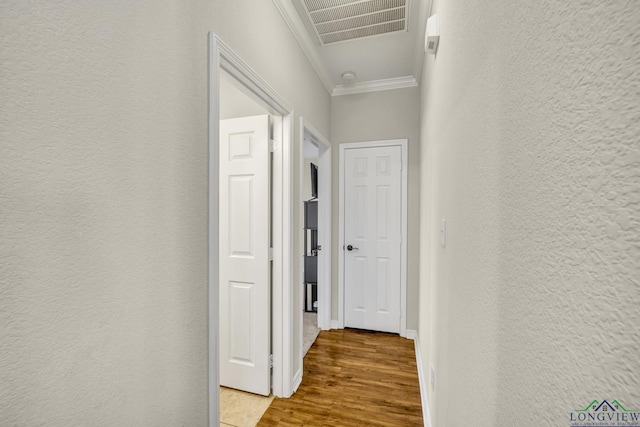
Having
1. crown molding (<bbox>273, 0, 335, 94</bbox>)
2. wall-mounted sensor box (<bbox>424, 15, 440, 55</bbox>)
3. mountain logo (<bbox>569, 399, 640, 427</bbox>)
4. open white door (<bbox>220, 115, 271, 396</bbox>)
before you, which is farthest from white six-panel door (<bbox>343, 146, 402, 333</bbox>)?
mountain logo (<bbox>569, 399, 640, 427</bbox>)

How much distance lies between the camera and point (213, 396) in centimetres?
125

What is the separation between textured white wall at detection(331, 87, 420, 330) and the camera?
3.06m

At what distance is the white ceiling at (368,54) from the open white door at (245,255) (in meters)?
0.81

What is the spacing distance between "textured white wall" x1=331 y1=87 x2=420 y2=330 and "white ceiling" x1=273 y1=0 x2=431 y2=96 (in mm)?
126

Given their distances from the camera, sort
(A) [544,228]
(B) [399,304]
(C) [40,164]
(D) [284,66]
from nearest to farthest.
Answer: (A) [544,228], (C) [40,164], (D) [284,66], (B) [399,304]

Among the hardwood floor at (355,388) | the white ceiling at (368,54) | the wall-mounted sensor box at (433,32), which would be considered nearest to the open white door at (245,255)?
the hardwood floor at (355,388)

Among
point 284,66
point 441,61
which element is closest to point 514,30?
point 441,61

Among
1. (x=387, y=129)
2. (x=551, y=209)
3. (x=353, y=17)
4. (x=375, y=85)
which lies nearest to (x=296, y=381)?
(x=551, y=209)

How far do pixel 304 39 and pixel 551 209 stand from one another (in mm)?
2369

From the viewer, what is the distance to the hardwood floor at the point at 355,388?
Result: 1.87 m

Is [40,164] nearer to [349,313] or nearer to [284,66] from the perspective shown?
[284,66]

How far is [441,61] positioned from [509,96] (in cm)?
103

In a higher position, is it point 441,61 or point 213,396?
point 441,61

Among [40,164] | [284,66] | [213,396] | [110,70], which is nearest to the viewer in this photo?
[40,164]
